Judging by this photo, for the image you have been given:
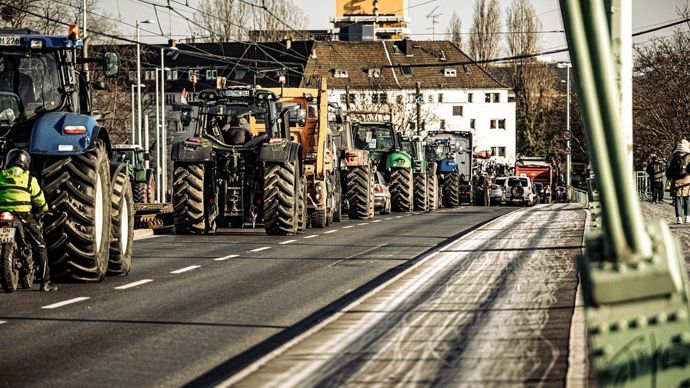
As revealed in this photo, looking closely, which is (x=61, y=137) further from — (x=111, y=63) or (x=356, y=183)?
(x=356, y=183)

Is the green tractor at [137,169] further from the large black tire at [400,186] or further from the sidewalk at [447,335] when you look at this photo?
the sidewalk at [447,335]

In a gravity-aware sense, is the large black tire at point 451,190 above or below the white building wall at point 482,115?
below

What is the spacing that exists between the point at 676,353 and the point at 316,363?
475 centimetres

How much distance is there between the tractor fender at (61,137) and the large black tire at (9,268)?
121 cm

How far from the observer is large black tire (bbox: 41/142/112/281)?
14156 millimetres

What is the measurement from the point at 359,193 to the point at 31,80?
70.4 feet

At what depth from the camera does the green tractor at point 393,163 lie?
43125 mm

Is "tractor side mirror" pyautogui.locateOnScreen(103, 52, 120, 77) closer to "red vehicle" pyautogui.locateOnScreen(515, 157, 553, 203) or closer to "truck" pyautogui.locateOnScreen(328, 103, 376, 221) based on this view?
"truck" pyautogui.locateOnScreen(328, 103, 376, 221)

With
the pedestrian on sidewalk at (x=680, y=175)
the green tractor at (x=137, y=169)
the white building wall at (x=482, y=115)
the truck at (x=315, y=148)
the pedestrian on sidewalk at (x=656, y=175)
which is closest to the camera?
the pedestrian on sidewalk at (x=680, y=175)

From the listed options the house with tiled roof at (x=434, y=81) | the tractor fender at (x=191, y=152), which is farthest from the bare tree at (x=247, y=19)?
the tractor fender at (x=191, y=152)

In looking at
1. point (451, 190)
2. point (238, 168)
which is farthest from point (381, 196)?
point (238, 168)

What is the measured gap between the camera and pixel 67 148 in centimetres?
1405

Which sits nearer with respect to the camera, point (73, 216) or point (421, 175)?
point (73, 216)

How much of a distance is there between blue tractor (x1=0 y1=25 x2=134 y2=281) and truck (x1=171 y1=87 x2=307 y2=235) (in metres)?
8.27
